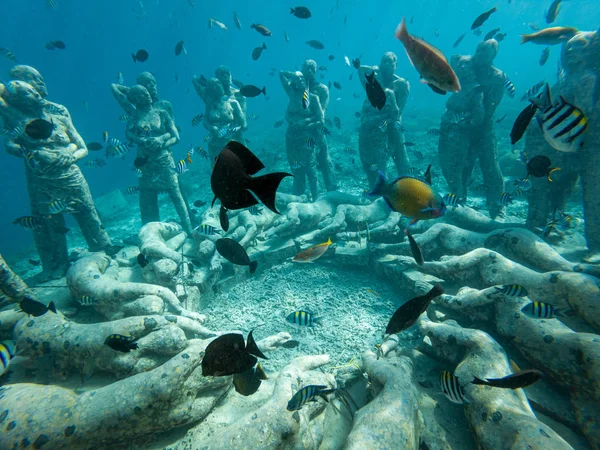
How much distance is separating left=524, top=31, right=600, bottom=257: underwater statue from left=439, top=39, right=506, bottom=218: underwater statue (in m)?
1.70

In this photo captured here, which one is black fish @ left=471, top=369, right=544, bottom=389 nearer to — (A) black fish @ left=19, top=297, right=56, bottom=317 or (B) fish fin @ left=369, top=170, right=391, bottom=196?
(B) fish fin @ left=369, top=170, right=391, bottom=196

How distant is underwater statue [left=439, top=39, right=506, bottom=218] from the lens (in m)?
8.34

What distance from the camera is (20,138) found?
668 cm

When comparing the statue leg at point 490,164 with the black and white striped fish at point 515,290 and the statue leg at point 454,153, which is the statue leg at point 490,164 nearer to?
the statue leg at point 454,153

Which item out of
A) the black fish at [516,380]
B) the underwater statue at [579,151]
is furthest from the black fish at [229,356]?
the underwater statue at [579,151]

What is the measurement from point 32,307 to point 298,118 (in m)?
9.69

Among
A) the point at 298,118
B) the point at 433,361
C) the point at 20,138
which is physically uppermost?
the point at 298,118

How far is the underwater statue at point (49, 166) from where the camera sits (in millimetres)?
6629

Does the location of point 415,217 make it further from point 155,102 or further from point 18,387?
point 155,102

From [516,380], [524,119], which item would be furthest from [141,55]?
[516,380]

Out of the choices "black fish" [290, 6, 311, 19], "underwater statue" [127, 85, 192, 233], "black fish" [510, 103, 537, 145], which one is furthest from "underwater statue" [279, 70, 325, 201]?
"black fish" [510, 103, 537, 145]

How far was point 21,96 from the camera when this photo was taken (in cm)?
654

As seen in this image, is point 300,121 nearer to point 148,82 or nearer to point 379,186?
point 148,82

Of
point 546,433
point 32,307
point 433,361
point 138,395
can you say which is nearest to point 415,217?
point 546,433
